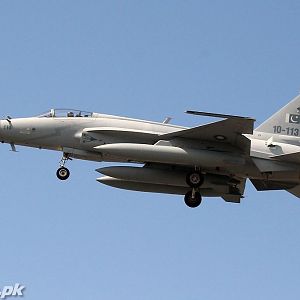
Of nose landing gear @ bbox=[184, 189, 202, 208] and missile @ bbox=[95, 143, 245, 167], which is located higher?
missile @ bbox=[95, 143, 245, 167]

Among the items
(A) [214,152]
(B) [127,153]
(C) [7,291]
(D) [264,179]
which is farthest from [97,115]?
(C) [7,291]

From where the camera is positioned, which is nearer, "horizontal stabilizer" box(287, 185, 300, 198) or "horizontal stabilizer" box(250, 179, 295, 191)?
"horizontal stabilizer" box(250, 179, 295, 191)

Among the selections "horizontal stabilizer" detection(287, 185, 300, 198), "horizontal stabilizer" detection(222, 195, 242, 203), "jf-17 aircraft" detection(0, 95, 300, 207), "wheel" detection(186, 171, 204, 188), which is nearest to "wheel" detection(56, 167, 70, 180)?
"jf-17 aircraft" detection(0, 95, 300, 207)

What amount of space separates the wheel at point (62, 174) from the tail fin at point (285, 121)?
6.29 m

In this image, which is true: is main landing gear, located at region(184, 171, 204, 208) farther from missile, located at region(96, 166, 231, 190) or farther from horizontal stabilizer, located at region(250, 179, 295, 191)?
horizontal stabilizer, located at region(250, 179, 295, 191)

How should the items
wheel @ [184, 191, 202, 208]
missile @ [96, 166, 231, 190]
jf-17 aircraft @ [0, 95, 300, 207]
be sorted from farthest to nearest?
1. wheel @ [184, 191, 202, 208]
2. missile @ [96, 166, 231, 190]
3. jf-17 aircraft @ [0, 95, 300, 207]

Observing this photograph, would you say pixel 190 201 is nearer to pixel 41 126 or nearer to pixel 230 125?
pixel 230 125

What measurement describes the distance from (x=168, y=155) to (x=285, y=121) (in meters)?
4.50

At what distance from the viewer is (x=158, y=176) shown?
2203 centimetres

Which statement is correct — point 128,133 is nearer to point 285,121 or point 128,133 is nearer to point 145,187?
point 145,187

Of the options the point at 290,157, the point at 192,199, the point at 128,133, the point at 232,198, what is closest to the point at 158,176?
the point at 192,199

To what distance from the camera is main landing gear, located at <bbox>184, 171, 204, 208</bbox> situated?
21.9 metres

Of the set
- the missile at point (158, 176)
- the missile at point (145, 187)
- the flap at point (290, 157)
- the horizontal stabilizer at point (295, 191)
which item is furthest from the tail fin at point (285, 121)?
the missile at point (145, 187)

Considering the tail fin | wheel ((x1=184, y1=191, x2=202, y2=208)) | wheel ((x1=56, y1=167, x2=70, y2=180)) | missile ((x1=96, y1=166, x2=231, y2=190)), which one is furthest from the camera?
the tail fin
